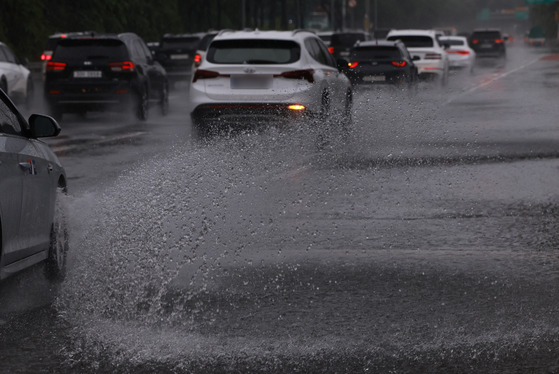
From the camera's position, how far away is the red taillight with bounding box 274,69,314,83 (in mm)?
17172

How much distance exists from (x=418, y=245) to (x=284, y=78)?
826cm

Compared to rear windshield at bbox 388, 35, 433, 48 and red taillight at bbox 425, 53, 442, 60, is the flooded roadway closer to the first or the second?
red taillight at bbox 425, 53, 442, 60

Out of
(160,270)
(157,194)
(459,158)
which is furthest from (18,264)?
(459,158)

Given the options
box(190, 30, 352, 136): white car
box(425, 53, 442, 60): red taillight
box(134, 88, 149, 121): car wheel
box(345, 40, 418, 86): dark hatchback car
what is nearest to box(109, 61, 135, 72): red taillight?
box(134, 88, 149, 121): car wheel

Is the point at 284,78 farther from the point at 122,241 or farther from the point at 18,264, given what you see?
the point at 18,264

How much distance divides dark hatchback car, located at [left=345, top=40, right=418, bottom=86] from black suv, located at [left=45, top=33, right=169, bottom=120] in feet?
28.6

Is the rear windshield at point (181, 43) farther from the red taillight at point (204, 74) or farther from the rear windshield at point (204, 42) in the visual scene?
the red taillight at point (204, 74)

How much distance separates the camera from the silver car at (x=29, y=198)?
6672mm

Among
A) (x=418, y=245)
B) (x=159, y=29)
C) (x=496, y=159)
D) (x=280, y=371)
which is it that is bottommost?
(x=159, y=29)

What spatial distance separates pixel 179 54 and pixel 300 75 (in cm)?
2651

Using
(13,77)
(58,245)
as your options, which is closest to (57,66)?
(13,77)

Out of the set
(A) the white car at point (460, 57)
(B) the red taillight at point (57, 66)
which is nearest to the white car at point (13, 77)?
(B) the red taillight at point (57, 66)

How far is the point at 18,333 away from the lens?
6.30 m

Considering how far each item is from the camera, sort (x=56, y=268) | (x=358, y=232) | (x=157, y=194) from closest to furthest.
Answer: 1. (x=56, y=268)
2. (x=358, y=232)
3. (x=157, y=194)
